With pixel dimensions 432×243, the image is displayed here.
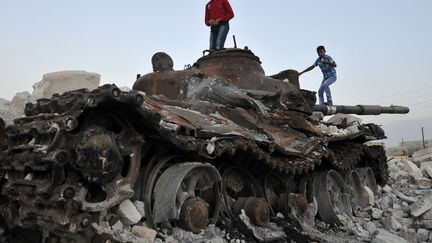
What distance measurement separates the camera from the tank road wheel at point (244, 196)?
4.38 metres

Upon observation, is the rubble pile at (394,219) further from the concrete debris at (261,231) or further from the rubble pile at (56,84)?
the rubble pile at (56,84)

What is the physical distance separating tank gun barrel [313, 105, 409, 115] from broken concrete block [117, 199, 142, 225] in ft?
19.1

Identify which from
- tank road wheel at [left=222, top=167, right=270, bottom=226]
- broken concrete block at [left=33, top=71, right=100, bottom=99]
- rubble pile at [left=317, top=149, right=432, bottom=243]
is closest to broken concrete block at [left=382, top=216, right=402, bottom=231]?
rubble pile at [left=317, top=149, right=432, bottom=243]

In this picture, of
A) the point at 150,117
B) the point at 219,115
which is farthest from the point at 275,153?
the point at 150,117

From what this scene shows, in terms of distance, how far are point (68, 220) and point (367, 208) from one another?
5.02 metres

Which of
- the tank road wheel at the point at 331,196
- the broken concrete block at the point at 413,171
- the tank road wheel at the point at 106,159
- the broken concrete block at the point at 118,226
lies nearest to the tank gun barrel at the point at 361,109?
the broken concrete block at the point at 413,171

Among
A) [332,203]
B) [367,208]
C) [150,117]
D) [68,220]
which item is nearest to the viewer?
[68,220]

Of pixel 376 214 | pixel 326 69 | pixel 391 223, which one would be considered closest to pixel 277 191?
pixel 391 223

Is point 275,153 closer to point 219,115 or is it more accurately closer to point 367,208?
point 219,115

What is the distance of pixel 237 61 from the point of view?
709 cm

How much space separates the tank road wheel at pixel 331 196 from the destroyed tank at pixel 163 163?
0.01 m

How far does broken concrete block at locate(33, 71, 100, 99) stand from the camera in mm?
5926

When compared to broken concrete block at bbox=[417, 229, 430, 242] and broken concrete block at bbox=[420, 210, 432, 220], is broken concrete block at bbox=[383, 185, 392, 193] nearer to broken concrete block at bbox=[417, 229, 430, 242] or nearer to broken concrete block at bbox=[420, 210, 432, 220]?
broken concrete block at bbox=[420, 210, 432, 220]

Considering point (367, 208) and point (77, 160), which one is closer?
point (77, 160)
